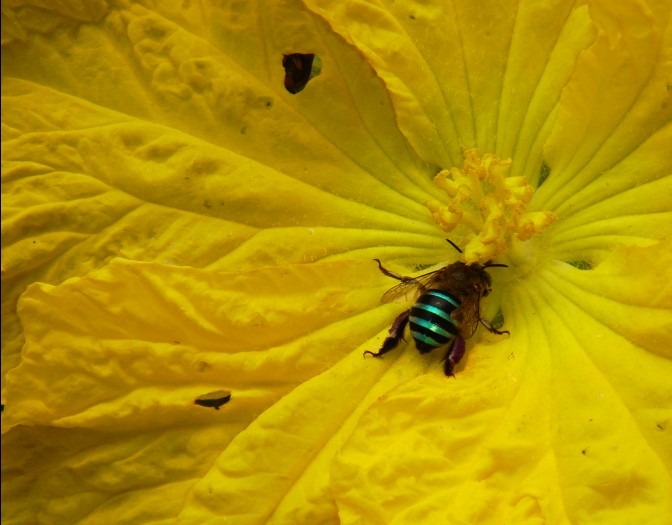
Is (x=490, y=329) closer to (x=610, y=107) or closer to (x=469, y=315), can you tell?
(x=469, y=315)

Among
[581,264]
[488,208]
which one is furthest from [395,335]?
[581,264]

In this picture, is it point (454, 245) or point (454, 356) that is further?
point (454, 245)

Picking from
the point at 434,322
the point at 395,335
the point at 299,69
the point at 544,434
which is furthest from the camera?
the point at 299,69

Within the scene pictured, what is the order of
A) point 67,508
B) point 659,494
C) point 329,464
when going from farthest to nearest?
1. point 67,508
2. point 329,464
3. point 659,494

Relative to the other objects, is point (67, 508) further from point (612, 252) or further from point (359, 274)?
point (612, 252)

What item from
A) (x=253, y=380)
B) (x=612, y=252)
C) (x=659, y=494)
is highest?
(x=612, y=252)

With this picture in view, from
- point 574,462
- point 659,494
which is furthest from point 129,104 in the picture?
point 659,494

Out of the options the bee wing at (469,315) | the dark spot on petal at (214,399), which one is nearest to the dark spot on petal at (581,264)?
the bee wing at (469,315)
